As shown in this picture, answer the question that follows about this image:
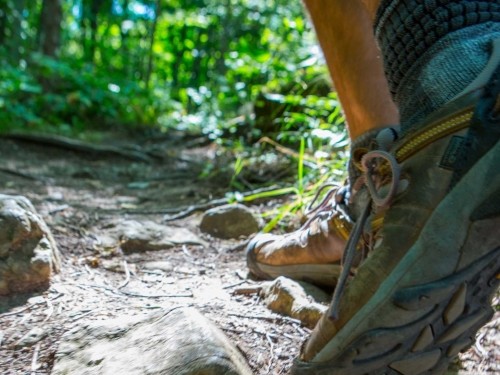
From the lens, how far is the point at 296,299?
1.25m

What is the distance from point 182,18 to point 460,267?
12.8 metres

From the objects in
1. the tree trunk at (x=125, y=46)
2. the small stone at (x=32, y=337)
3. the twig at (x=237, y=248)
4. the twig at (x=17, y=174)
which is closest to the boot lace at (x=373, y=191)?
the small stone at (x=32, y=337)

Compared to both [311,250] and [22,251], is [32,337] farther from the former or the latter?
[311,250]

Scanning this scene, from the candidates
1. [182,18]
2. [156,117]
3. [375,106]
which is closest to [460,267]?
[375,106]

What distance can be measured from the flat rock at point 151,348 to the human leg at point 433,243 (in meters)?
0.15

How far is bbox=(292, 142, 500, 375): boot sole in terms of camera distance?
0.74 m

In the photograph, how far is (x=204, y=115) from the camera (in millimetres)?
5992

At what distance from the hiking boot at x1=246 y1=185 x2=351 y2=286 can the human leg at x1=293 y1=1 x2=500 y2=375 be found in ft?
1.54

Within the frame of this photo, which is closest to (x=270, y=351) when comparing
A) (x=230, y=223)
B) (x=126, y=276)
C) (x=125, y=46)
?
(x=126, y=276)

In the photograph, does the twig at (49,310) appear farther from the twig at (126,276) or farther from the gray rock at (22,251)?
the twig at (126,276)

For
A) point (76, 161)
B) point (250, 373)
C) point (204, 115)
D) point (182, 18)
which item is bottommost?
point (250, 373)

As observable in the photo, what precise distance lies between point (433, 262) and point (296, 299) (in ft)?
1.78

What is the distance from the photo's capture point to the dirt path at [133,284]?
1073 millimetres

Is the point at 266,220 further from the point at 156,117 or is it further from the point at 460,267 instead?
the point at 156,117
